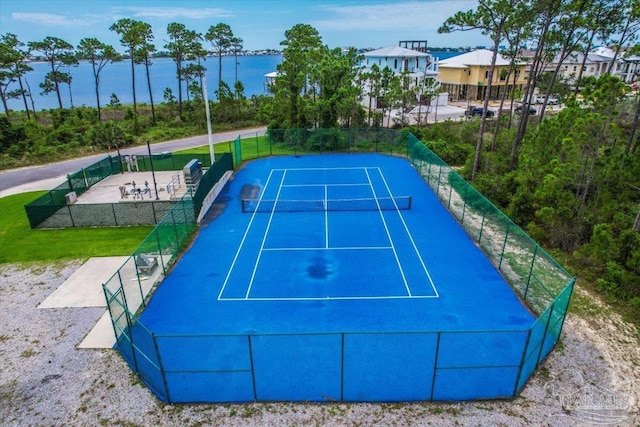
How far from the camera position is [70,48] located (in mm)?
47500

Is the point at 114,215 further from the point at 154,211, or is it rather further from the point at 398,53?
the point at 398,53

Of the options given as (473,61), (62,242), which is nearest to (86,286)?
(62,242)

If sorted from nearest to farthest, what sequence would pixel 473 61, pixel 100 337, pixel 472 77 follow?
pixel 100 337
pixel 473 61
pixel 472 77

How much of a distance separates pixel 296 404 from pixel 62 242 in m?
→ 15.3

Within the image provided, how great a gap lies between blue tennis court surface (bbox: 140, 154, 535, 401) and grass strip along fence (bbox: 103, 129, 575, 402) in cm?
9

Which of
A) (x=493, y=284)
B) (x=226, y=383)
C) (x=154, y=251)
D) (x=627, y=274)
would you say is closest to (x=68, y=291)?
(x=154, y=251)

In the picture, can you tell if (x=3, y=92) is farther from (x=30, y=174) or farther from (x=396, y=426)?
(x=396, y=426)

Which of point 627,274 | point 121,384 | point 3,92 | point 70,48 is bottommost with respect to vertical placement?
point 121,384

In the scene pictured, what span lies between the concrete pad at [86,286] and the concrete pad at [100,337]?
4.19 feet

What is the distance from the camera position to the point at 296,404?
10.1 m

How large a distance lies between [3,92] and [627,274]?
55.4 metres

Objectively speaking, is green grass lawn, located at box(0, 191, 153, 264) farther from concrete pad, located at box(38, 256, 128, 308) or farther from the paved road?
the paved road

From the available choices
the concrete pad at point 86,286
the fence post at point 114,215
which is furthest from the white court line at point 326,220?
the fence post at point 114,215

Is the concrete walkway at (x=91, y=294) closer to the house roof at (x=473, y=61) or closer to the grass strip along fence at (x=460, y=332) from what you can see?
the grass strip along fence at (x=460, y=332)
